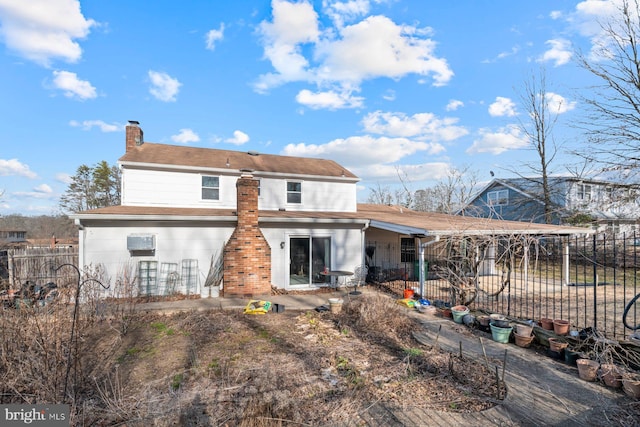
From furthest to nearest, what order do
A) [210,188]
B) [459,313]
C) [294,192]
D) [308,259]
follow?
[294,192]
[210,188]
[308,259]
[459,313]

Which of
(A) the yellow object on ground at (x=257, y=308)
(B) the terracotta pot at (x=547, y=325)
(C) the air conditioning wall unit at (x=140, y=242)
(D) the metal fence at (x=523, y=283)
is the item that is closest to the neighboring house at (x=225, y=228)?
(C) the air conditioning wall unit at (x=140, y=242)

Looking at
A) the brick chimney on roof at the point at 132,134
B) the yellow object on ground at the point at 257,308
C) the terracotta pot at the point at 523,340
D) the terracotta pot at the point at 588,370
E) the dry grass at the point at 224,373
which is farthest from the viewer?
the brick chimney on roof at the point at 132,134

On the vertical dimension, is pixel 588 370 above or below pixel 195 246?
below

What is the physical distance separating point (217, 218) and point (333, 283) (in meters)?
4.74

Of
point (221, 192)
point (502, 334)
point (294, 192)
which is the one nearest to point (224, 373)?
point (502, 334)

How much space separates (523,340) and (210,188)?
446 inches

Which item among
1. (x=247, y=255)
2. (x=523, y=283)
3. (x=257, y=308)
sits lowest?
(x=523, y=283)

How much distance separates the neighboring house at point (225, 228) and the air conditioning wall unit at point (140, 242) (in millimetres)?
26

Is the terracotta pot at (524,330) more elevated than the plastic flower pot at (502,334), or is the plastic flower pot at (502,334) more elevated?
the terracotta pot at (524,330)

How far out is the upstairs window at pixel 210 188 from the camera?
12.5 m

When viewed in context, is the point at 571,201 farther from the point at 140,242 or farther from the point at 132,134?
the point at 132,134

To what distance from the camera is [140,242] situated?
9031mm

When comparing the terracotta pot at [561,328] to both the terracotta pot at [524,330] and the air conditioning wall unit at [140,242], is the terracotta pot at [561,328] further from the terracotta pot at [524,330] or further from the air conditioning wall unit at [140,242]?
the air conditioning wall unit at [140,242]

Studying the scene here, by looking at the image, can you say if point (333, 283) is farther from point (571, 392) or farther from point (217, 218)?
point (571, 392)
